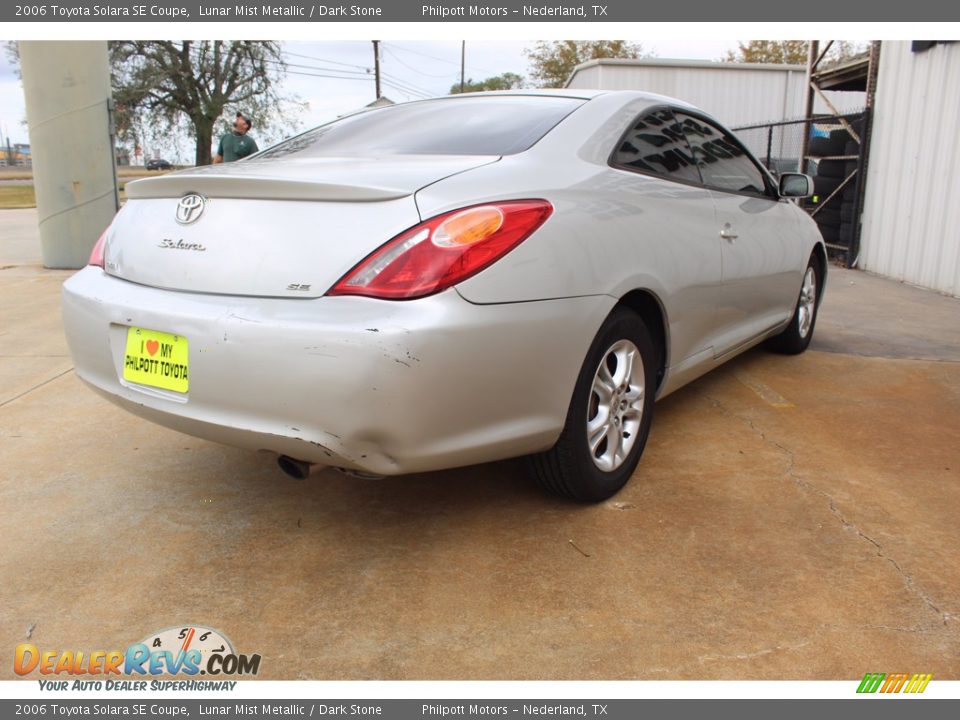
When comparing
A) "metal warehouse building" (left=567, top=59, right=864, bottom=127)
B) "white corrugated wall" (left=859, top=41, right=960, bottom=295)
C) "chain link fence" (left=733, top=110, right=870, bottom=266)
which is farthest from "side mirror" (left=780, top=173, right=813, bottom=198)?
"metal warehouse building" (left=567, top=59, right=864, bottom=127)

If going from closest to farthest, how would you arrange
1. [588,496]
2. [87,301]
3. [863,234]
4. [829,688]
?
[829,688]
[87,301]
[588,496]
[863,234]

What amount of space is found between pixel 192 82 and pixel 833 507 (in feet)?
113

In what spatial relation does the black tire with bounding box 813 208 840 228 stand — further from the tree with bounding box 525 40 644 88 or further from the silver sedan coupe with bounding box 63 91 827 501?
the tree with bounding box 525 40 644 88

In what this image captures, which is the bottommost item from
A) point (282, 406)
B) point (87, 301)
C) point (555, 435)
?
point (555, 435)

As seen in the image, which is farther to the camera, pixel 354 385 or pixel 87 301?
pixel 87 301

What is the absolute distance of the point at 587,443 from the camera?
2658 mm

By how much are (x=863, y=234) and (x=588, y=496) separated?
8.06 metres

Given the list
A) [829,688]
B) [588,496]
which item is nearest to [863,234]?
[588,496]

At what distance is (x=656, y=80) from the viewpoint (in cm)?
1708

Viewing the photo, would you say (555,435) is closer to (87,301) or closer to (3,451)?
(87,301)

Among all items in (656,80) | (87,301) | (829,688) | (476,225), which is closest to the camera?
(829,688)

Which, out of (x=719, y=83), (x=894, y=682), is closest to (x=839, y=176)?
(x=719, y=83)

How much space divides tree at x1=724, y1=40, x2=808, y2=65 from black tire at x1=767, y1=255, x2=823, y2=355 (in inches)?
1654

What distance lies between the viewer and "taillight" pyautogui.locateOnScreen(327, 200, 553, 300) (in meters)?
Answer: 2.12
